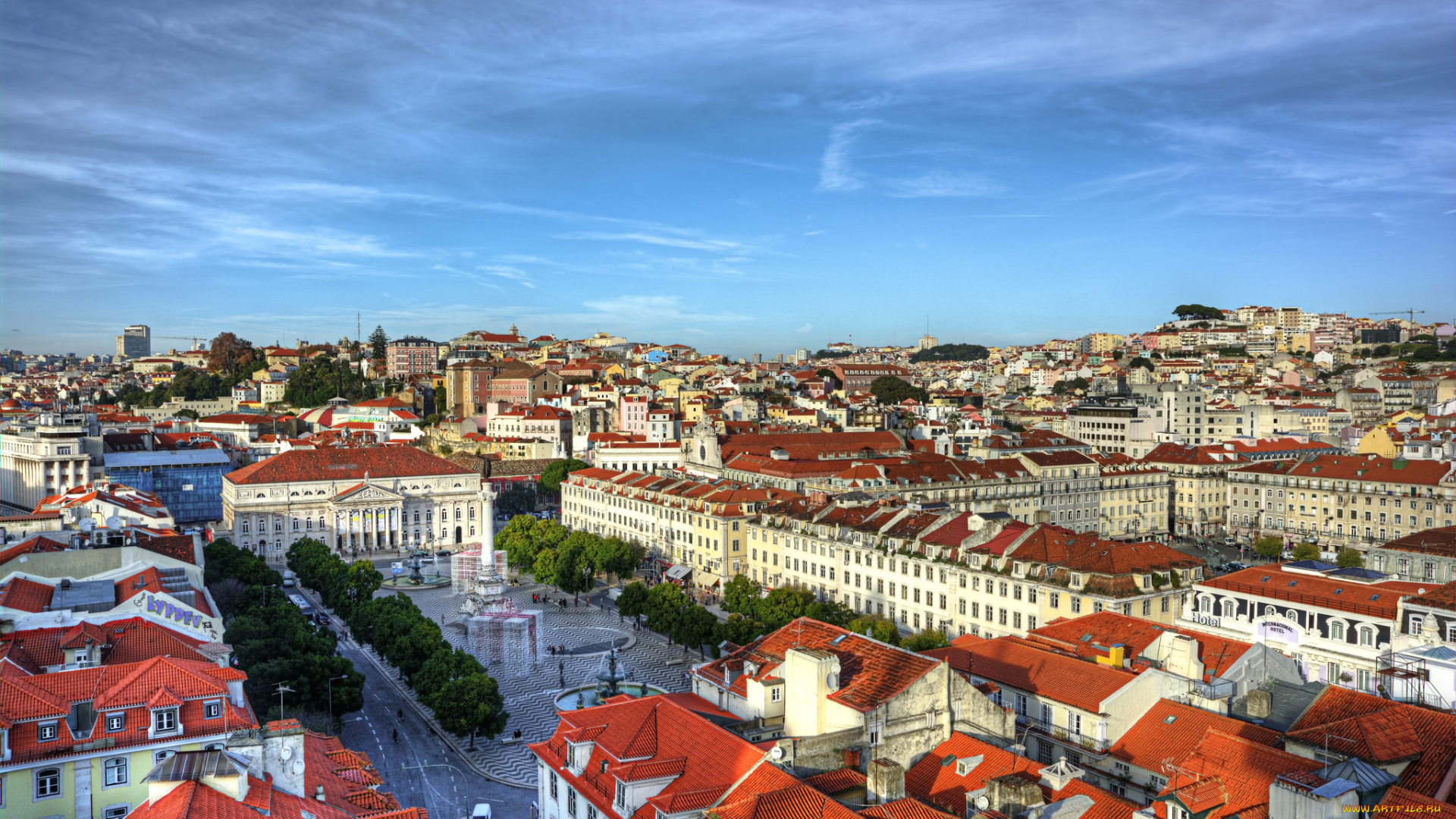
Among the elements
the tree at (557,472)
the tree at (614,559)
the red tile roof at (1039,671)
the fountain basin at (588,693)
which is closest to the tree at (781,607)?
the fountain basin at (588,693)

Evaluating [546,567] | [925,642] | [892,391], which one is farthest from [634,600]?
[892,391]

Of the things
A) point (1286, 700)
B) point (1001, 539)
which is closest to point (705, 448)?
point (1001, 539)

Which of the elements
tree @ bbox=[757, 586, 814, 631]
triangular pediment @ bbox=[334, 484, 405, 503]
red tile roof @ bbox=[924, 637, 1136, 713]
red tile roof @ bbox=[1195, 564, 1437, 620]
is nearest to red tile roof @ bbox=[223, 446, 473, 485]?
triangular pediment @ bbox=[334, 484, 405, 503]

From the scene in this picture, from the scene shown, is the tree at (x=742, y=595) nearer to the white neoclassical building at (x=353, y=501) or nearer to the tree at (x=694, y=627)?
the tree at (x=694, y=627)

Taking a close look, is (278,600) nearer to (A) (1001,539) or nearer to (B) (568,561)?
(B) (568,561)

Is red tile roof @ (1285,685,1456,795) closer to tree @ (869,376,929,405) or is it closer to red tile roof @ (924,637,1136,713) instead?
red tile roof @ (924,637,1136,713)

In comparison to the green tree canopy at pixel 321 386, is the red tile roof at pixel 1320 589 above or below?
below

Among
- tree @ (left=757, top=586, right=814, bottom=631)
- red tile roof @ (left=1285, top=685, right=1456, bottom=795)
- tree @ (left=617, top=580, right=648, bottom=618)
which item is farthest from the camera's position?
tree @ (left=617, top=580, right=648, bottom=618)
